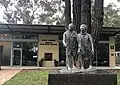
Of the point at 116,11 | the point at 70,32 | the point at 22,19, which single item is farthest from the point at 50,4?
the point at 70,32

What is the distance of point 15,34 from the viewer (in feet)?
80.6

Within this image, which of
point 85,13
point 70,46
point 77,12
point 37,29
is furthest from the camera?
point 37,29

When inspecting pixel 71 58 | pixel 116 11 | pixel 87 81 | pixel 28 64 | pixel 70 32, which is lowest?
pixel 28 64

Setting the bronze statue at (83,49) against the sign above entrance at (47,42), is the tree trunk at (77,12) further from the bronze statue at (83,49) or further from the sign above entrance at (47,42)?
the sign above entrance at (47,42)

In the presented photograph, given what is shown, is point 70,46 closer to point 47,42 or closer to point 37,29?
point 37,29

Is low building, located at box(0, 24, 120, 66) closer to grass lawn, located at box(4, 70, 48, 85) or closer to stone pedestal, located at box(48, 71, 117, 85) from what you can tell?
grass lawn, located at box(4, 70, 48, 85)

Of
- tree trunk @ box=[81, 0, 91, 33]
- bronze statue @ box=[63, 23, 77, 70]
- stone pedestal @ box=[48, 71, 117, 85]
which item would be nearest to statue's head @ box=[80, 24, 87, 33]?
bronze statue @ box=[63, 23, 77, 70]

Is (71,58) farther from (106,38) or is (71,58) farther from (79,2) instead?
(106,38)

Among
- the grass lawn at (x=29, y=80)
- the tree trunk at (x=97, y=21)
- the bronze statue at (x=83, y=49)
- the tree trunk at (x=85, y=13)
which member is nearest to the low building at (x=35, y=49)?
the grass lawn at (x=29, y=80)

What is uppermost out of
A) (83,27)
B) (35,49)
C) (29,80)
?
(83,27)

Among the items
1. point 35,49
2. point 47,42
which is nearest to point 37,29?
point 47,42

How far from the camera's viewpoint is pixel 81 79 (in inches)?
250

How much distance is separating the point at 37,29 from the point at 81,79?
16.8 metres

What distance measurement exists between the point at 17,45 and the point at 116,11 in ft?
44.8
